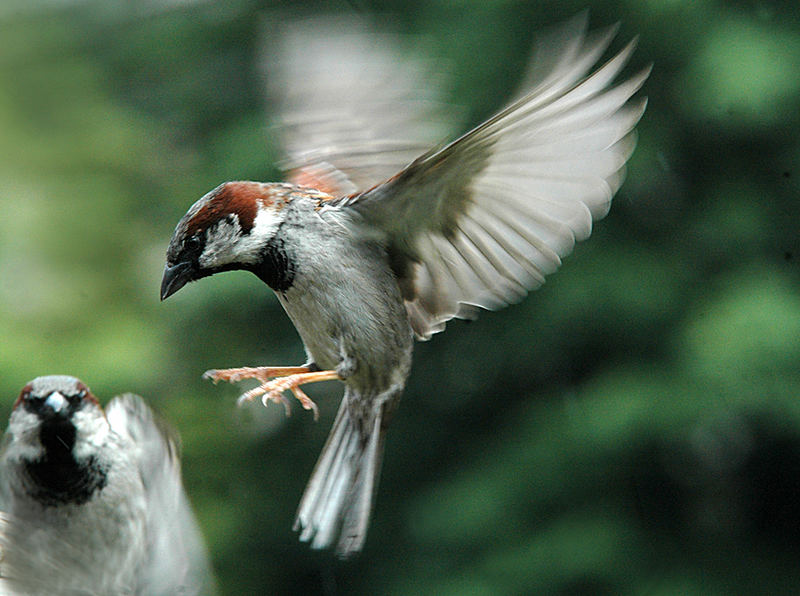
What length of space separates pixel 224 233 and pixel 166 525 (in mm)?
619

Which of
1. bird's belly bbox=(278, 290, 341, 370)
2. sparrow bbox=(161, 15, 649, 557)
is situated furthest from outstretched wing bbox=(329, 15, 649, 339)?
bird's belly bbox=(278, 290, 341, 370)

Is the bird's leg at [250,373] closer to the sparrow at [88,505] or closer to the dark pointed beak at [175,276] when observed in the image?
the dark pointed beak at [175,276]

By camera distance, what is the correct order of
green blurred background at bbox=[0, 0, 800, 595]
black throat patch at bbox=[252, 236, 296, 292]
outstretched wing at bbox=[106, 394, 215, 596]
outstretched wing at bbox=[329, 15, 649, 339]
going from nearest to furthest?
outstretched wing at bbox=[329, 15, 649, 339] → black throat patch at bbox=[252, 236, 296, 292] → outstretched wing at bbox=[106, 394, 215, 596] → green blurred background at bbox=[0, 0, 800, 595]

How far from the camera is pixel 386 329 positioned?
1388 mm

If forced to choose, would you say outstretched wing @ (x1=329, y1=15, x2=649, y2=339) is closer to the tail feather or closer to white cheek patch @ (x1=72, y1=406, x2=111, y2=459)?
the tail feather

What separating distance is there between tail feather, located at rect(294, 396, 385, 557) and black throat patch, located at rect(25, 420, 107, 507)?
0.41 m

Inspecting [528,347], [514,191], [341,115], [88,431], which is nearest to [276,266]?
[514,191]

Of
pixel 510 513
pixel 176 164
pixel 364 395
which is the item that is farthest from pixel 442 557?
pixel 364 395

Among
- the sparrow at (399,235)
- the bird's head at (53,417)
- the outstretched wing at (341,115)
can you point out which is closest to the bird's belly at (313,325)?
the sparrow at (399,235)

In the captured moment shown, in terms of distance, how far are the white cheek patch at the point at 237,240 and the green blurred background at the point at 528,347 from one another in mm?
1533

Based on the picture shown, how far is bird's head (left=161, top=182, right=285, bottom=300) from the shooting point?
1179 millimetres

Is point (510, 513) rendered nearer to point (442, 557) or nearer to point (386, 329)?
point (442, 557)

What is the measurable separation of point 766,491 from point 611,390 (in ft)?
2.05

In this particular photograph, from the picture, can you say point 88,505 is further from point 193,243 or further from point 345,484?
point 193,243
